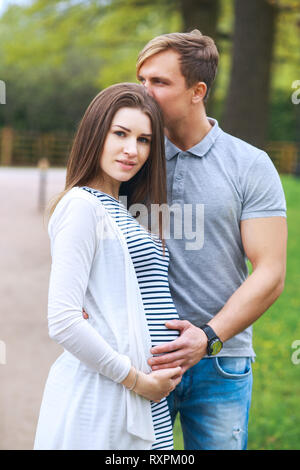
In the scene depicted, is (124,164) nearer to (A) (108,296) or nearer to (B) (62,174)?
(A) (108,296)

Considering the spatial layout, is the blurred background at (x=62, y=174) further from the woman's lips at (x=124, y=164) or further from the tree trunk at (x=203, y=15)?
the woman's lips at (x=124, y=164)

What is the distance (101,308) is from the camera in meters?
2.05

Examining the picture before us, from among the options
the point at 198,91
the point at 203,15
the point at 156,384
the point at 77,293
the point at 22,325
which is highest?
the point at 203,15

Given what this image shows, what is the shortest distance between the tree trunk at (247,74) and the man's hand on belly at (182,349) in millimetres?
7665

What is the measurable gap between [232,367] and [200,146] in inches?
33.1

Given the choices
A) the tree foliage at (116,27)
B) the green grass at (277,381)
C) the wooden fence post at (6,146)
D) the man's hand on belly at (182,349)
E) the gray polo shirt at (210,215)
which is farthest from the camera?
the wooden fence post at (6,146)

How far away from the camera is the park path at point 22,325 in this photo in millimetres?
4379

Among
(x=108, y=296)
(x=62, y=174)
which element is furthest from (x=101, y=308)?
(x=62, y=174)

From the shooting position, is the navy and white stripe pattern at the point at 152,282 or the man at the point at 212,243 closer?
the navy and white stripe pattern at the point at 152,282

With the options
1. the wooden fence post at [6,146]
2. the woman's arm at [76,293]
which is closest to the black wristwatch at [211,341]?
the woman's arm at [76,293]

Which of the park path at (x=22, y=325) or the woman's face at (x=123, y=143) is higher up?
the woman's face at (x=123, y=143)

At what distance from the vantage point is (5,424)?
4285 mm
